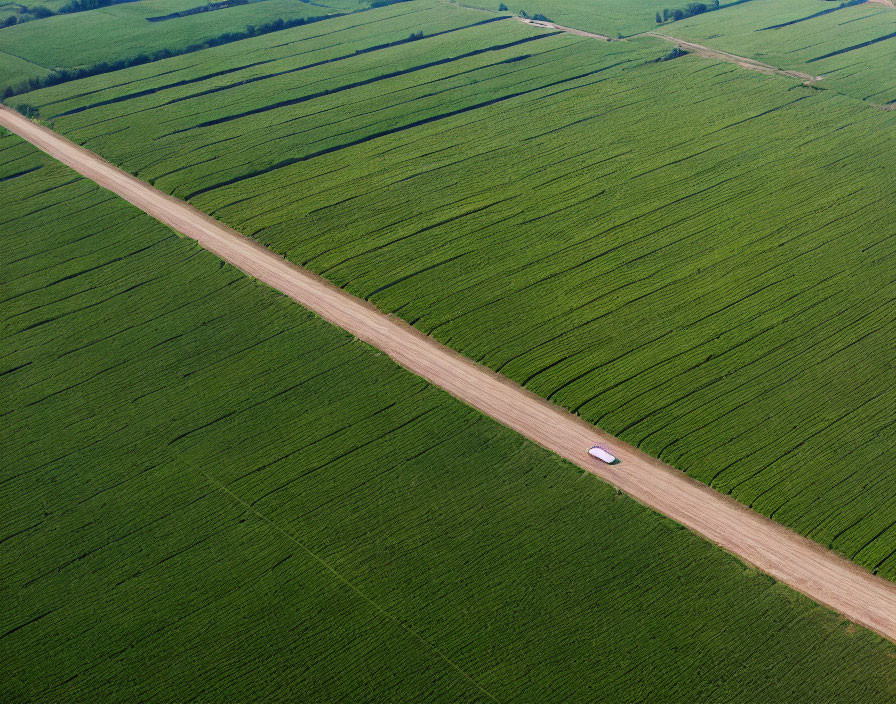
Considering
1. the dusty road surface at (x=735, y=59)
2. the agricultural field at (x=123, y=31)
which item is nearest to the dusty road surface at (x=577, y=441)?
the agricultural field at (x=123, y=31)

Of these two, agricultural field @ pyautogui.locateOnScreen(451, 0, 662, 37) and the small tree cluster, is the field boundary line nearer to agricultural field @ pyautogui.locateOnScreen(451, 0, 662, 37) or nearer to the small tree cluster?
agricultural field @ pyautogui.locateOnScreen(451, 0, 662, 37)

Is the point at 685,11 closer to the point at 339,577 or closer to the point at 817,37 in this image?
the point at 817,37

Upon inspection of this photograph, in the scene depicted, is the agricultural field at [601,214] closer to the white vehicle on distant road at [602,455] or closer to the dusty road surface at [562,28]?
the white vehicle on distant road at [602,455]

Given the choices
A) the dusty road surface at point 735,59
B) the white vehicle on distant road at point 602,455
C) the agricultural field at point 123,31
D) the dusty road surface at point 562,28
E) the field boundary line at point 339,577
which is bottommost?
the field boundary line at point 339,577

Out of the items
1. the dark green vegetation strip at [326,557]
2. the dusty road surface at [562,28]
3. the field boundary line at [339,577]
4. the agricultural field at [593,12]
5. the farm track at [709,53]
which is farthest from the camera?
the agricultural field at [593,12]

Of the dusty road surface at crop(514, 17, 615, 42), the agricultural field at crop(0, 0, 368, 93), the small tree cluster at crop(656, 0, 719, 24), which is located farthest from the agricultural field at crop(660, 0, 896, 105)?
the agricultural field at crop(0, 0, 368, 93)

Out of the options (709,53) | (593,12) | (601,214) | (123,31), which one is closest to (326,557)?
(601,214)

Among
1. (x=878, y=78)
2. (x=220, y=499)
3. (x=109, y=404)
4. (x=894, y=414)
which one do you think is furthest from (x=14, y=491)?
(x=878, y=78)

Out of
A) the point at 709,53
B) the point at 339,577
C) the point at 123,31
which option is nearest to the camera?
the point at 339,577
